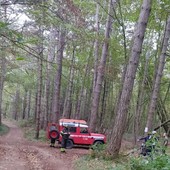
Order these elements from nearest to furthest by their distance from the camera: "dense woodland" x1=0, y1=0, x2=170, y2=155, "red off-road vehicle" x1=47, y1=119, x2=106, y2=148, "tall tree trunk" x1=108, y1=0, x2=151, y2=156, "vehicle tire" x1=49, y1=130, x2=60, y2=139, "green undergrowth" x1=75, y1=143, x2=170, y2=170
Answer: "green undergrowth" x1=75, y1=143, x2=170, y2=170, "dense woodland" x1=0, y1=0, x2=170, y2=155, "tall tree trunk" x1=108, y1=0, x2=151, y2=156, "vehicle tire" x1=49, y1=130, x2=60, y2=139, "red off-road vehicle" x1=47, y1=119, x2=106, y2=148

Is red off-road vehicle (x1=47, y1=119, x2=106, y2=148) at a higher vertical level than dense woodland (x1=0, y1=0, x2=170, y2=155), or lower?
lower

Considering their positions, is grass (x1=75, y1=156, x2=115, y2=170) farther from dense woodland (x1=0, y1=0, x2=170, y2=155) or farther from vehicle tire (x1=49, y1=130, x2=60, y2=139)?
vehicle tire (x1=49, y1=130, x2=60, y2=139)

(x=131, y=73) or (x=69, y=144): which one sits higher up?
(x=131, y=73)

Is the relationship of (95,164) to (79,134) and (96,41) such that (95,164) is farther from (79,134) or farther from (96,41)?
(96,41)

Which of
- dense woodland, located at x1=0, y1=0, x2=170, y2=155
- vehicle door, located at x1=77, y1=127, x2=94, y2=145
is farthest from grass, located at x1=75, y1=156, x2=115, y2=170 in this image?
vehicle door, located at x1=77, y1=127, x2=94, y2=145

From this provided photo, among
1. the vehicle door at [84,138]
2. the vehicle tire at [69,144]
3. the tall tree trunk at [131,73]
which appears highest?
the tall tree trunk at [131,73]

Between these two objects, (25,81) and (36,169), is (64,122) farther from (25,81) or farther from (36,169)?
(25,81)

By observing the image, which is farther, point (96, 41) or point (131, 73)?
point (96, 41)

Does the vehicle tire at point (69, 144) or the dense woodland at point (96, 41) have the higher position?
the dense woodland at point (96, 41)

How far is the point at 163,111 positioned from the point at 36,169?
14.7m

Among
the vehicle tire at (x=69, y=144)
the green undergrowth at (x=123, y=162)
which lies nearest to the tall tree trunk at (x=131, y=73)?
the green undergrowth at (x=123, y=162)

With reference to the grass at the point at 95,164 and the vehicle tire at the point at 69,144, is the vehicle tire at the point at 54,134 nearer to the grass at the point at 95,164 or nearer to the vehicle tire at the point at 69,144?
the vehicle tire at the point at 69,144

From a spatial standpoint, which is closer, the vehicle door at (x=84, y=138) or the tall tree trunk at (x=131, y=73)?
the tall tree trunk at (x=131, y=73)

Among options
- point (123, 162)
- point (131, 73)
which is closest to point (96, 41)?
point (131, 73)
